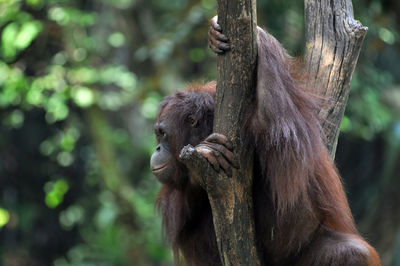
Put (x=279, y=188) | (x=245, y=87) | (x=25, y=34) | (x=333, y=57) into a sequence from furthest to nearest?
(x=25, y=34) → (x=333, y=57) → (x=279, y=188) → (x=245, y=87)

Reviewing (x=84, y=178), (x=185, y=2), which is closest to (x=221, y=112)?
(x=185, y=2)

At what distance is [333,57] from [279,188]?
108cm

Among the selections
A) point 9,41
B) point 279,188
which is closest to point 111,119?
point 9,41

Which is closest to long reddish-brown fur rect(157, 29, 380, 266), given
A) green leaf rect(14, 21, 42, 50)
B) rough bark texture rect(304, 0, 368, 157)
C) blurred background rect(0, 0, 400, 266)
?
rough bark texture rect(304, 0, 368, 157)

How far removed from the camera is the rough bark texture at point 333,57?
4.01m

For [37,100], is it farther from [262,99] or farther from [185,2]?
[262,99]

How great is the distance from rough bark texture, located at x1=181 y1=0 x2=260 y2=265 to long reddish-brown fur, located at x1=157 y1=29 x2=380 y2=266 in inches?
3.5

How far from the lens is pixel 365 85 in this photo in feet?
23.7

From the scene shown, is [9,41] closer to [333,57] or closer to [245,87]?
[333,57]

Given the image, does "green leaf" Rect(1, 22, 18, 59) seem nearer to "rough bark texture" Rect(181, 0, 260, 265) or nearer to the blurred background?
the blurred background

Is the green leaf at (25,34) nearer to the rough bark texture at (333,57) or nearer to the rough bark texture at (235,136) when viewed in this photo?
the rough bark texture at (333,57)

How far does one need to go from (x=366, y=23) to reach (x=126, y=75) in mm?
3088

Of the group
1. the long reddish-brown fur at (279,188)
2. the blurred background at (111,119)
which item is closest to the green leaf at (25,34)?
the blurred background at (111,119)

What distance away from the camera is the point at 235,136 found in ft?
11.1
